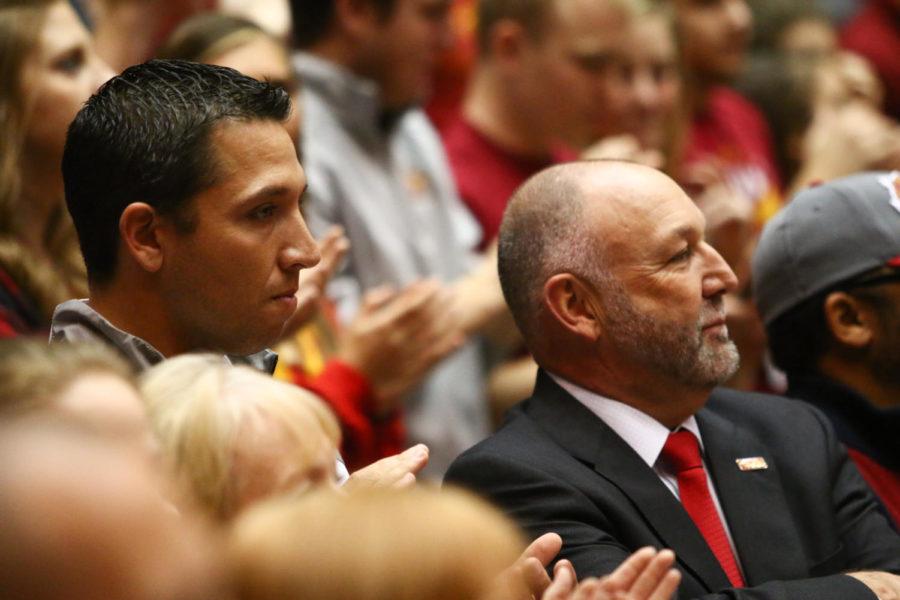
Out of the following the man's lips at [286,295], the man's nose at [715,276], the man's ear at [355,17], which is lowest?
the man's nose at [715,276]

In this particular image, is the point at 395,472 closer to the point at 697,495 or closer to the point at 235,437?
the point at 235,437

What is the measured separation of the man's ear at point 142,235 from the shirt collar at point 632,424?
91cm

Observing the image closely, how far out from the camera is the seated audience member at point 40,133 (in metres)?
3.19

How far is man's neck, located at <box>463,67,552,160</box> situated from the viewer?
480 centimetres

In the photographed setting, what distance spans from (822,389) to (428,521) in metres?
1.98

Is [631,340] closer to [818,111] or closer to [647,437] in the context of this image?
[647,437]

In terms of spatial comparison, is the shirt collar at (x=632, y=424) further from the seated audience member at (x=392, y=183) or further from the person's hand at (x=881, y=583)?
the seated audience member at (x=392, y=183)

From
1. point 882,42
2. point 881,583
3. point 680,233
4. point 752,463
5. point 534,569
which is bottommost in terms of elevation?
point 882,42

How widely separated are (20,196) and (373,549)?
6.64 ft

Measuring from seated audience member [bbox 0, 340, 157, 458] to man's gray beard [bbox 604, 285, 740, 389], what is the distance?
1305 mm

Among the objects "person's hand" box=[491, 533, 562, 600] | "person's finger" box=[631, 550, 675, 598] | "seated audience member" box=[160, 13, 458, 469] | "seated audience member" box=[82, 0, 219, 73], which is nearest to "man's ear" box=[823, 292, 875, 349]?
"seated audience member" box=[160, 13, 458, 469]

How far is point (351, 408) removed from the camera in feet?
11.4

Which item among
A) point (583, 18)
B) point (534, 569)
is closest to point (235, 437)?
point (534, 569)

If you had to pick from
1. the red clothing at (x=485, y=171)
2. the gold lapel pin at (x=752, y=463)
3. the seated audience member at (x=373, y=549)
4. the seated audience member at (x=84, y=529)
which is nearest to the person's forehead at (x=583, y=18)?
the red clothing at (x=485, y=171)
